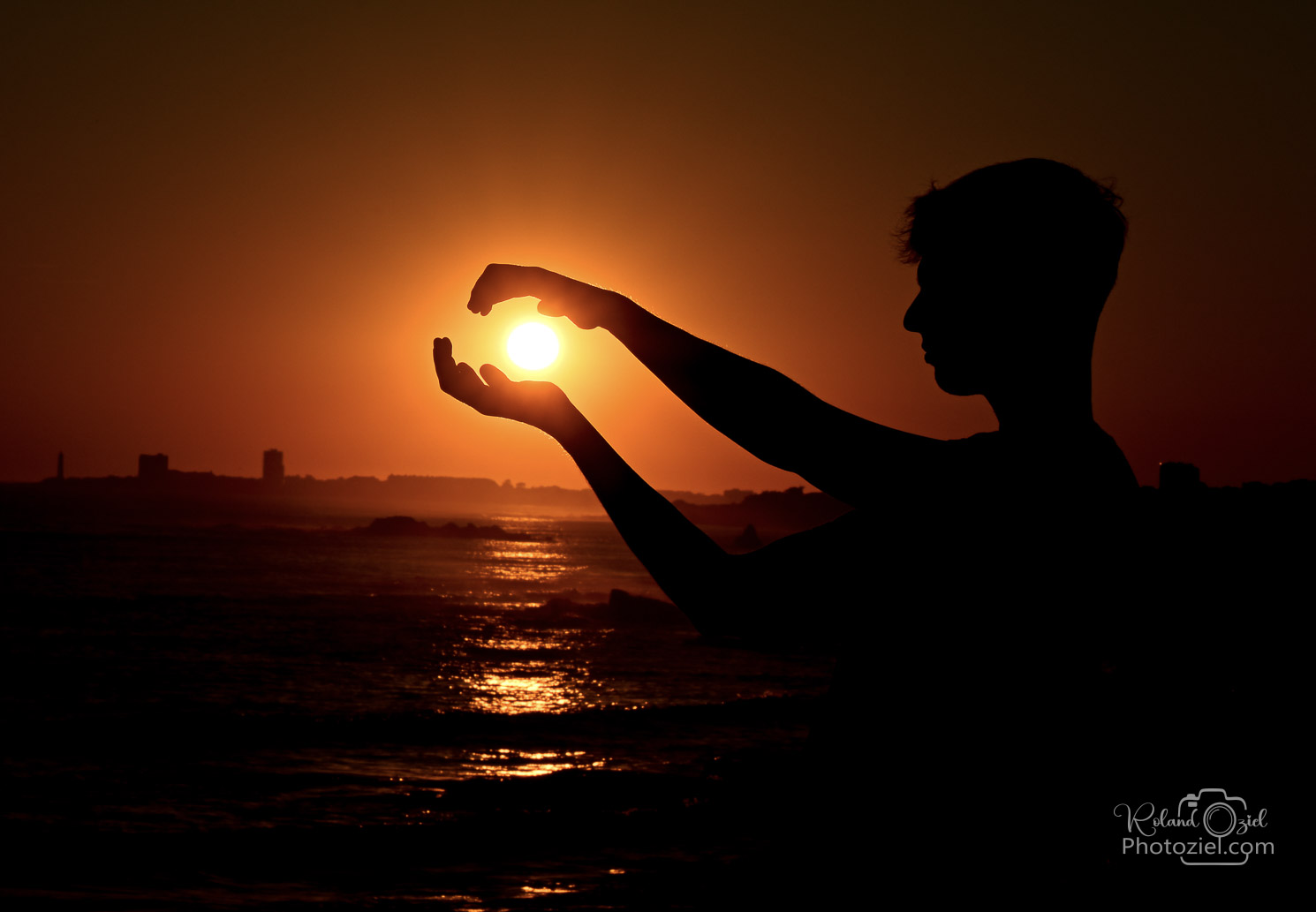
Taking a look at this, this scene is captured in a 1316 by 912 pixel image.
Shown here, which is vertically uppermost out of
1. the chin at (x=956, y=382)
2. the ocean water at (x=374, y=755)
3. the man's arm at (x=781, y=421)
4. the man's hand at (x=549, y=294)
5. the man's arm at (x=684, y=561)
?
the man's hand at (x=549, y=294)

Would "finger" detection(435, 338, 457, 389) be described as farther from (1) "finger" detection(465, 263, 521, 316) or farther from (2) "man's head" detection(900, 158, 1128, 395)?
(2) "man's head" detection(900, 158, 1128, 395)

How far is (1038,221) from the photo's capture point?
874 mm

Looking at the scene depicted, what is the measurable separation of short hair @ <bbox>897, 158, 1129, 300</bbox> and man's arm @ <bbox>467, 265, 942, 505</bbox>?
217mm

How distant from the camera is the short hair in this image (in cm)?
88

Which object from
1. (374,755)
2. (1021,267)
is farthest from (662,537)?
(374,755)

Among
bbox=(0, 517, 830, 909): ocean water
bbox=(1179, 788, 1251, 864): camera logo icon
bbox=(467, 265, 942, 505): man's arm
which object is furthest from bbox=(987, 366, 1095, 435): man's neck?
bbox=(0, 517, 830, 909): ocean water

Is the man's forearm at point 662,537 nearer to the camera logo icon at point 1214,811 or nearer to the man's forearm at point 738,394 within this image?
the man's forearm at point 738,394

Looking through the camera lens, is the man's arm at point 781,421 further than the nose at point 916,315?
No

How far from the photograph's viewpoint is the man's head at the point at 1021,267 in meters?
0.88

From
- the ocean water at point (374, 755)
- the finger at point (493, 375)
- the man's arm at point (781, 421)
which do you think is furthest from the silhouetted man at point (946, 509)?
the ocean water at point (374, 755)

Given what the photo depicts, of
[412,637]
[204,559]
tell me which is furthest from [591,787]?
[204,559]

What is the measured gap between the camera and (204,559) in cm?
7250

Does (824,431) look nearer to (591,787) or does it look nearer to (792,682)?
(591,787)

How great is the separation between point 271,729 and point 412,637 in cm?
1828
